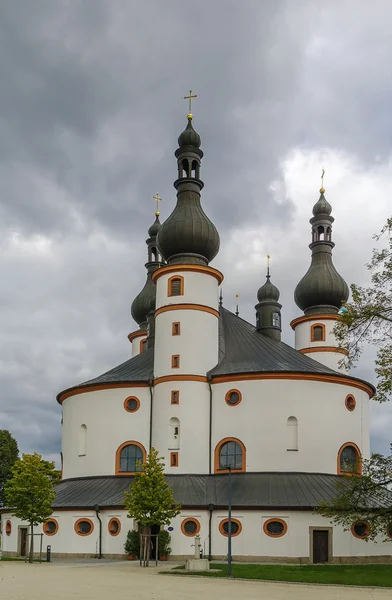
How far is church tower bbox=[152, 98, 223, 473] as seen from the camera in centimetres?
4638

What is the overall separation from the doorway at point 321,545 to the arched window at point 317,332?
69.4ft

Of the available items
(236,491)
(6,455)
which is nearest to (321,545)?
(236,491)

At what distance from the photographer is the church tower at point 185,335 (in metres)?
46.4

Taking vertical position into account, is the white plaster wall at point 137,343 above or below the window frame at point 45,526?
above

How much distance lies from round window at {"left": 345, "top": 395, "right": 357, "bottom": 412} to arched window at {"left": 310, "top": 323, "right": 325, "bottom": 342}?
40.2 ft

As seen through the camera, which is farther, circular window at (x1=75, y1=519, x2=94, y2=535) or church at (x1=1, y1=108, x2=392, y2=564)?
circular window at (x1=75, y1=519, x2=94, y2=535)

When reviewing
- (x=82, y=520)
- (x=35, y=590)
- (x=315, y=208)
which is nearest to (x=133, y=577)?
(x=35, y=590)

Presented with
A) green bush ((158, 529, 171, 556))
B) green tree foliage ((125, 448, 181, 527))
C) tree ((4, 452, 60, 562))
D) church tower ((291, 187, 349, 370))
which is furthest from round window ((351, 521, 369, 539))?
church tower ((291, 187, 349, 370))

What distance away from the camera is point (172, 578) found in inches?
1192

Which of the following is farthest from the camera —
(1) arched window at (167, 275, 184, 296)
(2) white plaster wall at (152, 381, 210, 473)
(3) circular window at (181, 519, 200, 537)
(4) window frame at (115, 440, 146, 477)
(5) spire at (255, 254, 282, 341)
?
(5) spire at (255, 254, 282, 341)

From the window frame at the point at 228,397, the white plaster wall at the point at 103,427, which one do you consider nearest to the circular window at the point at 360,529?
the window frame at the point at 228,397

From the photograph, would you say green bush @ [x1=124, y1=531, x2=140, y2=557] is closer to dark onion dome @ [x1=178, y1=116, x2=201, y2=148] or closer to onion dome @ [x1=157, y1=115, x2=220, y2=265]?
onion dome @ [x1=157, y1=115, x2=220, y2=265]

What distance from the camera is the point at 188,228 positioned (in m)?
48.8

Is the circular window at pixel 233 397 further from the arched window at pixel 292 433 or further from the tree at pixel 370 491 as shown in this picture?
the tree at pixel 370 491
